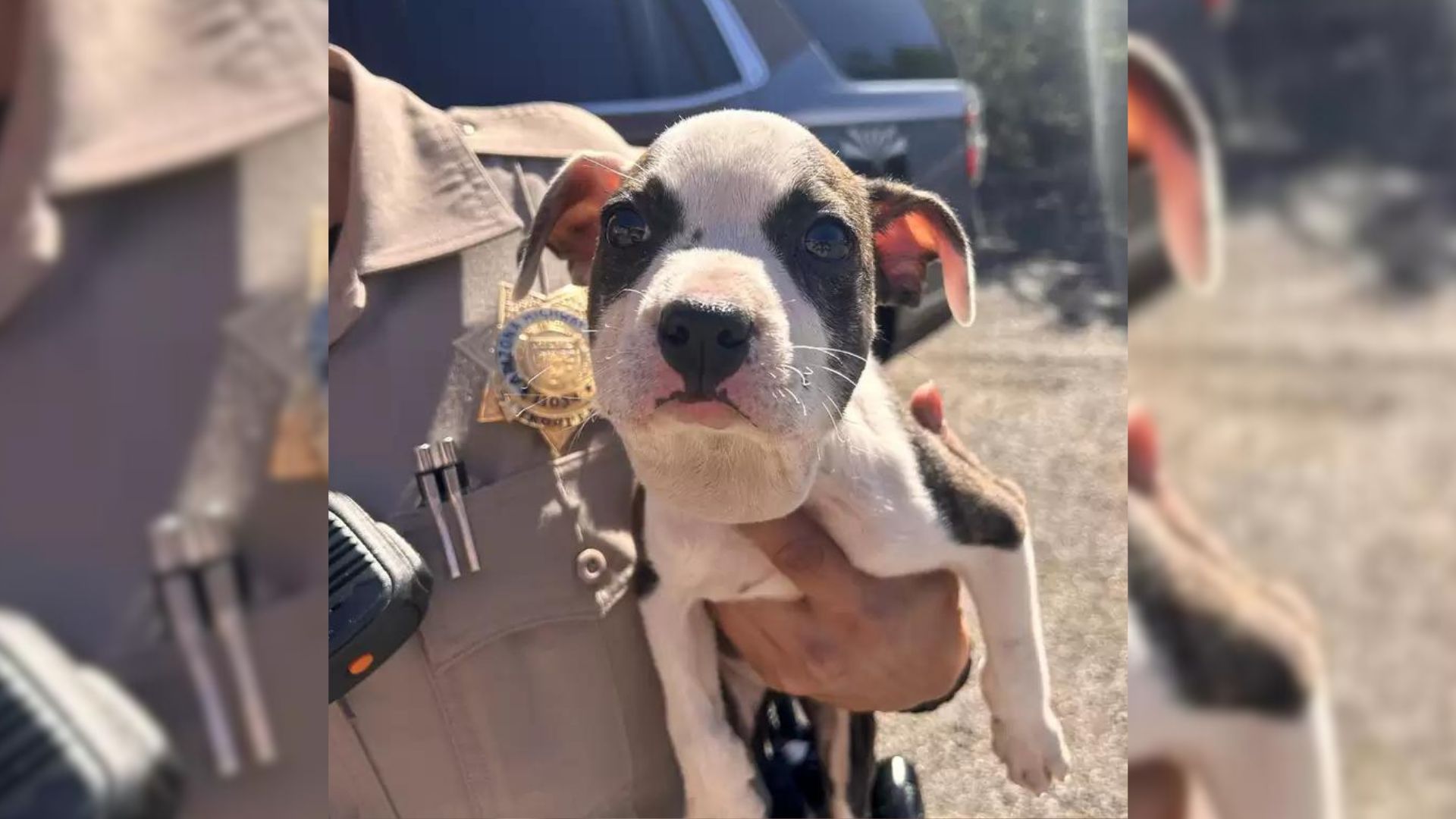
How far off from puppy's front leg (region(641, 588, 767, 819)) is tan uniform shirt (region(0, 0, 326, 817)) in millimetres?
726

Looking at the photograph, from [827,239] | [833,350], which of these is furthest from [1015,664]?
[827,239]

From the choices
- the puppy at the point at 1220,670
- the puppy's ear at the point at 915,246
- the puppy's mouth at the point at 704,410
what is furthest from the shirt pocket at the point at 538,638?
the puppy at the point at 1220,670

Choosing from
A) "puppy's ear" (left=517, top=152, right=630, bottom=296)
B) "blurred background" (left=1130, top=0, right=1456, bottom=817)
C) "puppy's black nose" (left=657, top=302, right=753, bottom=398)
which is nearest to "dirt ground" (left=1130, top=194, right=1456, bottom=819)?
"blurred background" (left=1130, top=0, right=1456, bottom=817)

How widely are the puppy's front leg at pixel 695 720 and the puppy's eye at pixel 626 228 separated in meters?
0.45

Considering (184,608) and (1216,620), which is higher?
(184,608)

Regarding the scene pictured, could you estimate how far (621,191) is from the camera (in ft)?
3.43

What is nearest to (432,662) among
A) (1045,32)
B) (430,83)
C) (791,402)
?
(791,402)

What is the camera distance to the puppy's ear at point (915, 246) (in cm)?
106

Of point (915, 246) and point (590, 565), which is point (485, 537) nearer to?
point (590, 565)

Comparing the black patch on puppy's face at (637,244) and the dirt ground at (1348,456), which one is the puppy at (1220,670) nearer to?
the dirt ground at (1348,456)

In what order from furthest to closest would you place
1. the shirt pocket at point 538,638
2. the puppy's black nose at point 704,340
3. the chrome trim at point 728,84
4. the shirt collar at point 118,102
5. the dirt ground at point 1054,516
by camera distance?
1. the shirt pocket at point 538,638
2. the chrome trim at point 728,84
3. the puppy's black nose at point 704,340
4. the dirt ground at point 1054,516
5. the shirt collar at point 118,102

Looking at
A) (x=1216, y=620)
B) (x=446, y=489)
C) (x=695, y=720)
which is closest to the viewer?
(x=1216, y=620)

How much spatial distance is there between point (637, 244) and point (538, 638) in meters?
0.50

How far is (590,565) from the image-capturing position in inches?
46.8
